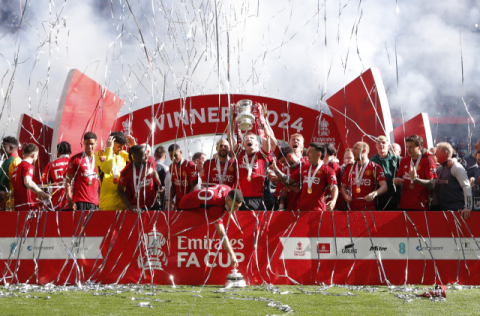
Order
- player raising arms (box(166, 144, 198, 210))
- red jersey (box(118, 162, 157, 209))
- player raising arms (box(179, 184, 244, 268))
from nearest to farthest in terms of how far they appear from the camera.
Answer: player raising arms (box(179, 184, 244, 268))
red jersey (box(118, 162, 157, 209))
player raising arms (box(166, 144, 198, 210))

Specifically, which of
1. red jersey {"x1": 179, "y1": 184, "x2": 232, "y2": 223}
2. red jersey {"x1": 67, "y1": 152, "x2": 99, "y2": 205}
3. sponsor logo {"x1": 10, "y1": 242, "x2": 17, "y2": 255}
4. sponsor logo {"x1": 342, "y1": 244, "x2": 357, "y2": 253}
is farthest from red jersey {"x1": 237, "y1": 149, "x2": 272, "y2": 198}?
sponsor logo {"x1": 10, "y1": 242, "x2": 17, "y2": 255}

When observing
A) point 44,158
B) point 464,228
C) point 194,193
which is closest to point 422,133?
point 464,228

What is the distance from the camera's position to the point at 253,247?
5.54 meters

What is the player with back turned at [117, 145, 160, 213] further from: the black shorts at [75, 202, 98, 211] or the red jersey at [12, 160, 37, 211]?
the red jersey at [12, 160, 37, 211]

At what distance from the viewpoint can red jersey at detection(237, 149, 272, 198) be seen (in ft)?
18.9

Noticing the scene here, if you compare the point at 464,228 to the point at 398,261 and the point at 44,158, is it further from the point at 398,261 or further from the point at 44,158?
the point at 44,158

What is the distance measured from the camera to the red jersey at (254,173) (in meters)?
5.76

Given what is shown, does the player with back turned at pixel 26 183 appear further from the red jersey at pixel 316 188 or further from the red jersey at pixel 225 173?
the red jersey at pixel 316 188

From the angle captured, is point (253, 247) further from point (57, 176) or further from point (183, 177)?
point (57, 176)

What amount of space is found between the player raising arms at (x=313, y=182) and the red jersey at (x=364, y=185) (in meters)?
0.41

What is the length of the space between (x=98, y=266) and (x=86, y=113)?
623 centimetres

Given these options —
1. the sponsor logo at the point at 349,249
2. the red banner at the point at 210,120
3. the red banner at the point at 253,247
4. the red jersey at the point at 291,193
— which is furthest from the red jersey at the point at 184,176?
the red banner at the point at 210,120

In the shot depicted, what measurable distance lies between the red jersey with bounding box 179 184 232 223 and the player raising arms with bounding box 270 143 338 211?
0.80m

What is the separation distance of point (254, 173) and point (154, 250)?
160 centimetres
